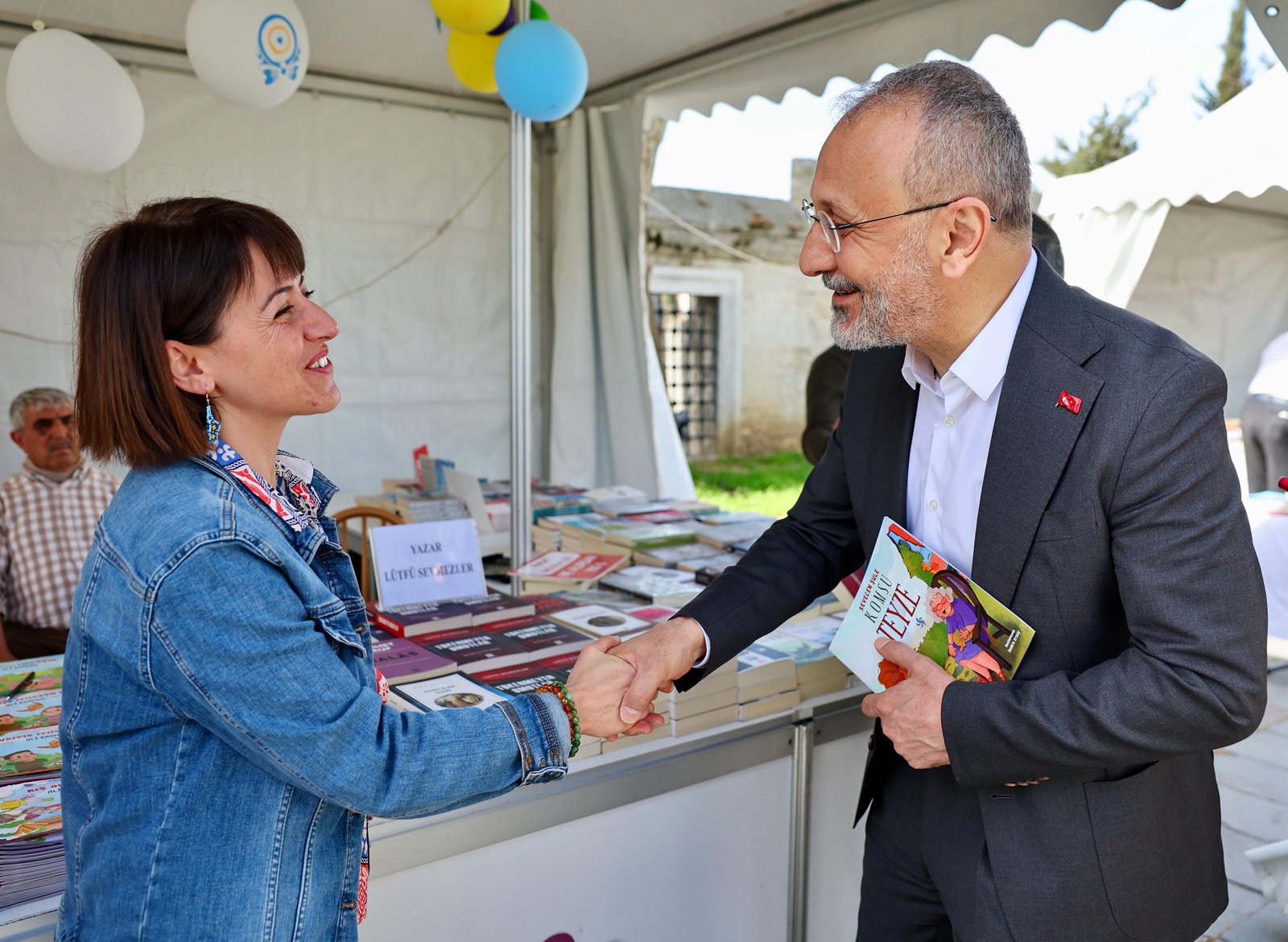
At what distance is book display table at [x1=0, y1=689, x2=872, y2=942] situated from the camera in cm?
162

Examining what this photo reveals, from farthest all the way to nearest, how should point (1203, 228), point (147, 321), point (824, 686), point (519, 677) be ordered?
point (1203, 228) < point (824, 686) < point (519, 677) < point (147, 321)

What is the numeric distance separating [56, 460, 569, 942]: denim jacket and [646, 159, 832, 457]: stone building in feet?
36.0

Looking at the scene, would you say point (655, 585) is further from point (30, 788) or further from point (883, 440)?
point (30, 788)

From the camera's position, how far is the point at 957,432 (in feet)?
4.78

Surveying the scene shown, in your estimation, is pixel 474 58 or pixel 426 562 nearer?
pixel 426 562

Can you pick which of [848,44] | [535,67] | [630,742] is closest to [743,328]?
[848,44]

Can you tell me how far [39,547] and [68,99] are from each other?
1644 mm

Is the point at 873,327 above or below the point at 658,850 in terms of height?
above

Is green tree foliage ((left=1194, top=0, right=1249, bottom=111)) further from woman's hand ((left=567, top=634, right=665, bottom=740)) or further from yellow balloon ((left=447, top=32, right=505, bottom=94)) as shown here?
woman's hand ((left=567, top=634, right=665, bottom=740))

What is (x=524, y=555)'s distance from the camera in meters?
3.08

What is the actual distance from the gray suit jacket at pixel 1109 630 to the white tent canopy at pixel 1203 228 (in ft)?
13.7

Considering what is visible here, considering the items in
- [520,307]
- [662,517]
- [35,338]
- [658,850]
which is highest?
[520,307]

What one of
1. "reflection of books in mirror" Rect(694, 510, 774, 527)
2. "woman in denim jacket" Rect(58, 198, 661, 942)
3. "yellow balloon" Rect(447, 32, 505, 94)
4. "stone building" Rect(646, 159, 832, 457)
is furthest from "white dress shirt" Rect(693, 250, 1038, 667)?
"stone building" Rect(646, 159, 832, 457)

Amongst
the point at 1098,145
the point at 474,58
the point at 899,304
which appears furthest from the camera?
the point at 1098,145
